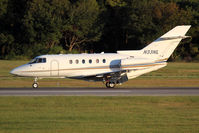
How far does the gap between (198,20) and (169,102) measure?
63.4m

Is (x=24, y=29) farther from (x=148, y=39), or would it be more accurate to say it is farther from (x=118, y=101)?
(x=118, y=101)

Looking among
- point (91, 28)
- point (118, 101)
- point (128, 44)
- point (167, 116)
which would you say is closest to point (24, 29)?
point (91, 28)

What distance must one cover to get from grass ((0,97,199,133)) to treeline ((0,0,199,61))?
5228 centimetres

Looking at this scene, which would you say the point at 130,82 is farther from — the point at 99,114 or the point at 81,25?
the point at 81,25

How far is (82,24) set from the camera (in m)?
83.8

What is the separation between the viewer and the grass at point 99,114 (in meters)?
16.4

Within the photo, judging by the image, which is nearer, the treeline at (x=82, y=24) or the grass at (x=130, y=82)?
the grass at (x=130, y=82)

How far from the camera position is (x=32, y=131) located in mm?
15805

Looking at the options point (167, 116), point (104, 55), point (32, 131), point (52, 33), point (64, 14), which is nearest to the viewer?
point (32, 131)

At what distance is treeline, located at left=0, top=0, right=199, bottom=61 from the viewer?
78.2 m

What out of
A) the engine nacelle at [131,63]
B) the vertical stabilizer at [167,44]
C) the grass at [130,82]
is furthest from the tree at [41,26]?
the engine nacelle at [131,63]

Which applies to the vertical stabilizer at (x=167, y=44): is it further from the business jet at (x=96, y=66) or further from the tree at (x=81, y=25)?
the tree at (x=81, y=25)

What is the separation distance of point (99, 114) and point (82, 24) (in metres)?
65.3

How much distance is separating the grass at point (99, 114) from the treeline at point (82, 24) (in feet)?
172
